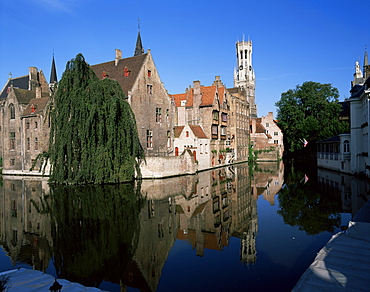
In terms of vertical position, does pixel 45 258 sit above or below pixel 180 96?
Answer: below

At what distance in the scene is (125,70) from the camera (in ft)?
110

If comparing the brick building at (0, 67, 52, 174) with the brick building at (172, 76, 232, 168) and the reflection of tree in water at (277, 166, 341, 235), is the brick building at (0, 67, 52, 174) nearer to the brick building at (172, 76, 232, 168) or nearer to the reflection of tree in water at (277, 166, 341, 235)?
the brick building at (172, 76, 232, 168)

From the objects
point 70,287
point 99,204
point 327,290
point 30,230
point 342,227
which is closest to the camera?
point 327,290

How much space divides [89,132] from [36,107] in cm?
1694

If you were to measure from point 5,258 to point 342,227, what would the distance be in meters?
12.0

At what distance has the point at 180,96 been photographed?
47.3 metres

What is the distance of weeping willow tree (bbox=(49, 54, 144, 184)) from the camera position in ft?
78.0

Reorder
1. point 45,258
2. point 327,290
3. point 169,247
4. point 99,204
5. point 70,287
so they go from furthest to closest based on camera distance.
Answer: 1. point 99,204
2. point 169,247
3. point 45,258
4. point 70,287
5. point 327,290

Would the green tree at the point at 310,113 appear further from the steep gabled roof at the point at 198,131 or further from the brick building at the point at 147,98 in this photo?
the brick building at the point at 147,98

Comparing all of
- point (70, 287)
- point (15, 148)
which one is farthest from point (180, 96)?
point (70, 287)

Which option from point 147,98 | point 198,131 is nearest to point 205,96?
point 198,131

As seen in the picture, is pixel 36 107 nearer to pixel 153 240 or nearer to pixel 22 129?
pixel 22 129

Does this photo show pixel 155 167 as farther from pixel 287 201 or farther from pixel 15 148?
pixel 15 148

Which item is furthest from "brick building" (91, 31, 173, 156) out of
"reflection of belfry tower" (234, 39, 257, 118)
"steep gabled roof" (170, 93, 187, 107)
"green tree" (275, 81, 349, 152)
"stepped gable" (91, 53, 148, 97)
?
"reflection of belfry tower" (234, 39, 257, 118)
